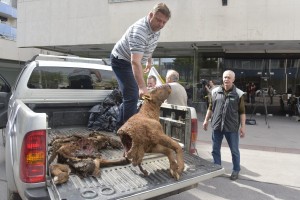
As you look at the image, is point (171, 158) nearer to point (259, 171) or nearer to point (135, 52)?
point (135, 52)

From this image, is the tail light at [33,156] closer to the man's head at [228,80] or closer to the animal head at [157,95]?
the animal head at [157,95]

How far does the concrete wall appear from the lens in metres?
12.4

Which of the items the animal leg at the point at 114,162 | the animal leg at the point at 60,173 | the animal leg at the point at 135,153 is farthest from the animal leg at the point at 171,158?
the animal leg at the point at 60,173

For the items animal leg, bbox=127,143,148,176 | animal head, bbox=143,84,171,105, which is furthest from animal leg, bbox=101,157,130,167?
animal head, bbox=143,84,171,105

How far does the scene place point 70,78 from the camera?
17.3 feet

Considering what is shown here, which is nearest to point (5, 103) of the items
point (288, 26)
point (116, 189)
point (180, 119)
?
point (180, 119)

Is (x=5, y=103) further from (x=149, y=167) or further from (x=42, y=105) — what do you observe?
(x=149, y=167)

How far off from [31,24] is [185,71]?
899cm

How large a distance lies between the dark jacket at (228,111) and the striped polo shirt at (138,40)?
2.07 m

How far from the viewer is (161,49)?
16.9 metres

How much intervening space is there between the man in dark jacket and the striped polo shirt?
2.07 metres

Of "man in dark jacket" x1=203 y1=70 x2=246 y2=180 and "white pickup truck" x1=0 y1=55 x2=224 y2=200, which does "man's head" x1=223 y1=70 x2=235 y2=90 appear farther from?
"white pickup truck" x1=0 y1=55 x2=224 y2=200

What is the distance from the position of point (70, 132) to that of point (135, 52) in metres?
1.94

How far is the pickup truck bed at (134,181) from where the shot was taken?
249cm
